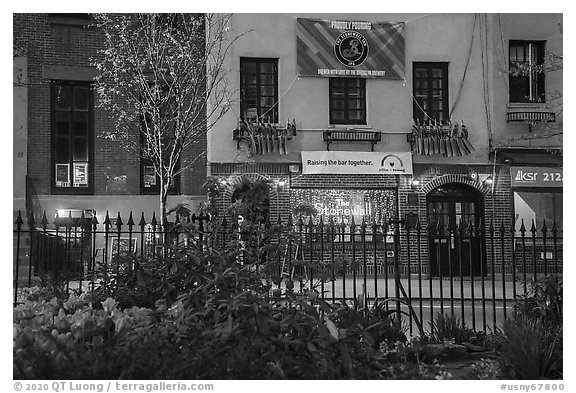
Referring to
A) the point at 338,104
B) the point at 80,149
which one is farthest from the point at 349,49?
the point at 80,149

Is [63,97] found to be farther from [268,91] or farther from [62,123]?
[268,91]

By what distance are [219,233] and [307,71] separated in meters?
9.35

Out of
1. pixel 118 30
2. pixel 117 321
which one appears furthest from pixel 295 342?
pixel 118 30

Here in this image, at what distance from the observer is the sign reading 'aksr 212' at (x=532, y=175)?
15664 millimetres

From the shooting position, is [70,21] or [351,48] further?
[351,48]

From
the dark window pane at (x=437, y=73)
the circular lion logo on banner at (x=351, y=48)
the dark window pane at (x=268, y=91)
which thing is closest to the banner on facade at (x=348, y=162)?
the dark window pane at (x=268, y=91)

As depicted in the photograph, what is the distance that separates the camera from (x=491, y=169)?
16.2m

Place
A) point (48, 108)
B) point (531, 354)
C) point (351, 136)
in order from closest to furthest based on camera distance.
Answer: point (531, 354) < point (48, 108) < point (351, 136)

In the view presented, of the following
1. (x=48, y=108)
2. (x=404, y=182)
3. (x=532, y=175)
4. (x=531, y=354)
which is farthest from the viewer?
(x=404, y=182)

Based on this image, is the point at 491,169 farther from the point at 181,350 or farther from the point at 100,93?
the point at 181,350

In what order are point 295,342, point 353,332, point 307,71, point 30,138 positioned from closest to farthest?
point 295,342 → point 353,332 → point 30,138 → point 307,71

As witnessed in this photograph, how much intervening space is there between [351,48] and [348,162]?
265 centimetres

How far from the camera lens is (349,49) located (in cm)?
1462

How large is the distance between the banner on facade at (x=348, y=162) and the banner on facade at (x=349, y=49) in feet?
5.94
